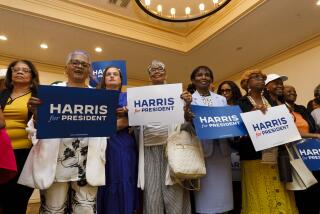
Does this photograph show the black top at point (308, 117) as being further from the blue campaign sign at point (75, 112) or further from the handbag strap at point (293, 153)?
the blue campaign sign at point (75, 112)

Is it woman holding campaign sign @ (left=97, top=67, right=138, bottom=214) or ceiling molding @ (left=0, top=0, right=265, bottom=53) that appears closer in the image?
woman holding campaign sign @ (left=97, top=67, right=138, bottom=214)

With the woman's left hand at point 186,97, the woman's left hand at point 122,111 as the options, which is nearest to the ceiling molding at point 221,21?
the woman's left hand at point 186,97

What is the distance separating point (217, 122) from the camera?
1.84 m

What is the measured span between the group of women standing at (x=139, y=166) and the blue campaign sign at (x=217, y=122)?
0.09m

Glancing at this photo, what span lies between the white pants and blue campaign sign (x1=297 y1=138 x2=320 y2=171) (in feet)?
5.49

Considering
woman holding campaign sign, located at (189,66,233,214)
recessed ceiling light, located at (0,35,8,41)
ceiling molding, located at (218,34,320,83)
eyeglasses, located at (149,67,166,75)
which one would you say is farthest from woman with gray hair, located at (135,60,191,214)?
ceiling molding, located at (218,34,320,83)

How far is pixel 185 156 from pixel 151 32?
13.8 feet

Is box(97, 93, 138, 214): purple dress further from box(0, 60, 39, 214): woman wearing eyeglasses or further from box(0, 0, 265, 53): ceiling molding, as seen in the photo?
box(0, 0, 265, 53): ceiling molding

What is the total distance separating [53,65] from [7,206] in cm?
528

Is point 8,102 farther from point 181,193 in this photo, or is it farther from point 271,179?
point 271,179

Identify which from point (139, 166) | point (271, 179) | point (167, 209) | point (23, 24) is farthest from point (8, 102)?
point (23, 24)

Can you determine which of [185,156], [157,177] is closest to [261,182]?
[185,156]

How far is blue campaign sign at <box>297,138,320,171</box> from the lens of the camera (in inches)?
82.8

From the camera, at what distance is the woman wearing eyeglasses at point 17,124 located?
1.67m
